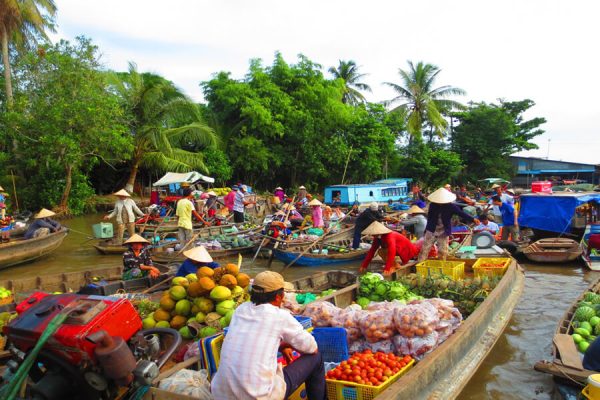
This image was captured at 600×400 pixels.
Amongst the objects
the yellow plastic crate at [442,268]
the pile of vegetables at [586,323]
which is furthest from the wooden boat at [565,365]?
the yellow plastic crate at [442,268]

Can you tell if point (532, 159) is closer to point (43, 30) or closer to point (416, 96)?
point (416, 96)

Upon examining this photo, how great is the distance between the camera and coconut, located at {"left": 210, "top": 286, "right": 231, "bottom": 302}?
4.74 m

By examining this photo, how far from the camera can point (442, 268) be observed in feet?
22.3

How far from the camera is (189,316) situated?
16.3ft

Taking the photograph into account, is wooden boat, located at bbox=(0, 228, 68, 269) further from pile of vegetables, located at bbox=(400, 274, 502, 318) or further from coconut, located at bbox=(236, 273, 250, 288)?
pile of vegetables, located at bbox=(400, 274, 502, 318)

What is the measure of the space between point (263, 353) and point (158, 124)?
867 inches

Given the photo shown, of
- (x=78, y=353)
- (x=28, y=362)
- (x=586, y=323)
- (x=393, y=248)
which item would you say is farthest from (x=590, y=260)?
(x=28, y=362)

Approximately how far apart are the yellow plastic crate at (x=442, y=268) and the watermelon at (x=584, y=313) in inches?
66.4

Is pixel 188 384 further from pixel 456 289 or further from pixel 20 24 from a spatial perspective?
pixel 20 24

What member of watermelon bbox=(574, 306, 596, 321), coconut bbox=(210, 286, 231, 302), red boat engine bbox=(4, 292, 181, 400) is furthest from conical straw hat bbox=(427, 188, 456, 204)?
red boat engine bbox=(4, 292, 181, 400)

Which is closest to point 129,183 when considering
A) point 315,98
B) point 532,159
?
point 315,98

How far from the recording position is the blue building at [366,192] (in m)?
22.1

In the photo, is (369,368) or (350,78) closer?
(369,368)

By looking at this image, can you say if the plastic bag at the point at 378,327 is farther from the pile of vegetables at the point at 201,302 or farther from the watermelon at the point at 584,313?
the watermelon at the point at 584,313
